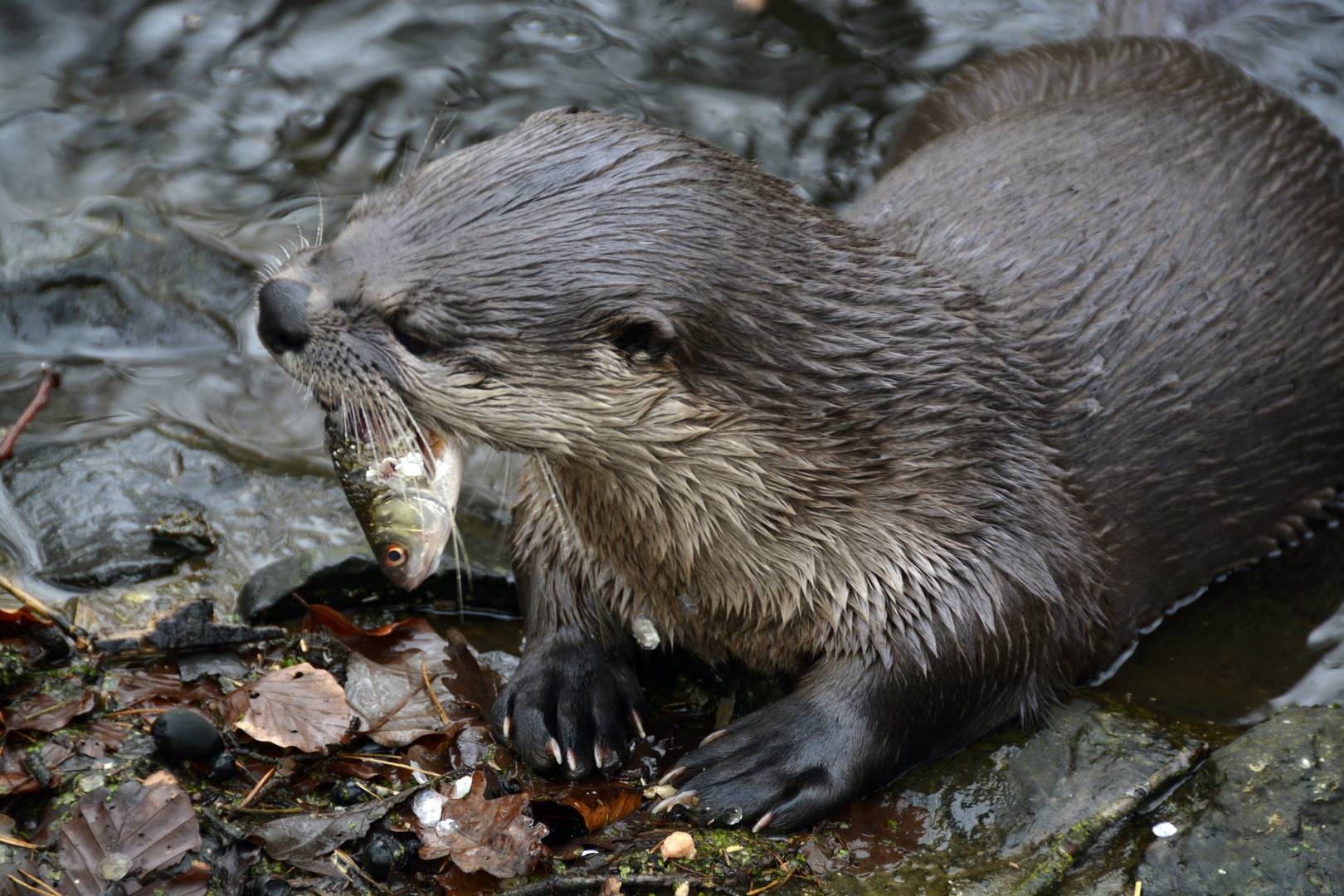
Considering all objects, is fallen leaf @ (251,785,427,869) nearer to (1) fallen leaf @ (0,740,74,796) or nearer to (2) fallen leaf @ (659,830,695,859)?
(1) fallen leaf @ (0,740,74,796)

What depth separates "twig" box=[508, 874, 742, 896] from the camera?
77.5 inches

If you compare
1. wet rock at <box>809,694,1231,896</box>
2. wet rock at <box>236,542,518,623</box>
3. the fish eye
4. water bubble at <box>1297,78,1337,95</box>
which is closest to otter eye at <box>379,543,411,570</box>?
the fish eye

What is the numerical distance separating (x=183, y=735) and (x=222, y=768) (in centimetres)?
9

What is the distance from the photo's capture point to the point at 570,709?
2484 mm

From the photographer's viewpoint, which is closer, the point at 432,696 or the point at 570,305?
the point at 570,305

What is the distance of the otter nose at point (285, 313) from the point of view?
6.81 ft

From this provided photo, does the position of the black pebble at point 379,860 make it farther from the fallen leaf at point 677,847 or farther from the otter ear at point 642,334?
the otter ear at point 642,334

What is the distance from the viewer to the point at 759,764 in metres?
2.30

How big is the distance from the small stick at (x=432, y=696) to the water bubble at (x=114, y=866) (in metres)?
0.68

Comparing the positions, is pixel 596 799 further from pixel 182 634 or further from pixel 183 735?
pixel 182 634

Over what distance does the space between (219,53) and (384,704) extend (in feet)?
11.9

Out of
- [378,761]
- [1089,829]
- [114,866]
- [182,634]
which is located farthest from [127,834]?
[1089,829]

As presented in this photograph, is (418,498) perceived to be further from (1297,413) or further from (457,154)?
(1297,413)

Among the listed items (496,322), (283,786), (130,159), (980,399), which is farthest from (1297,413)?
(130,159)
